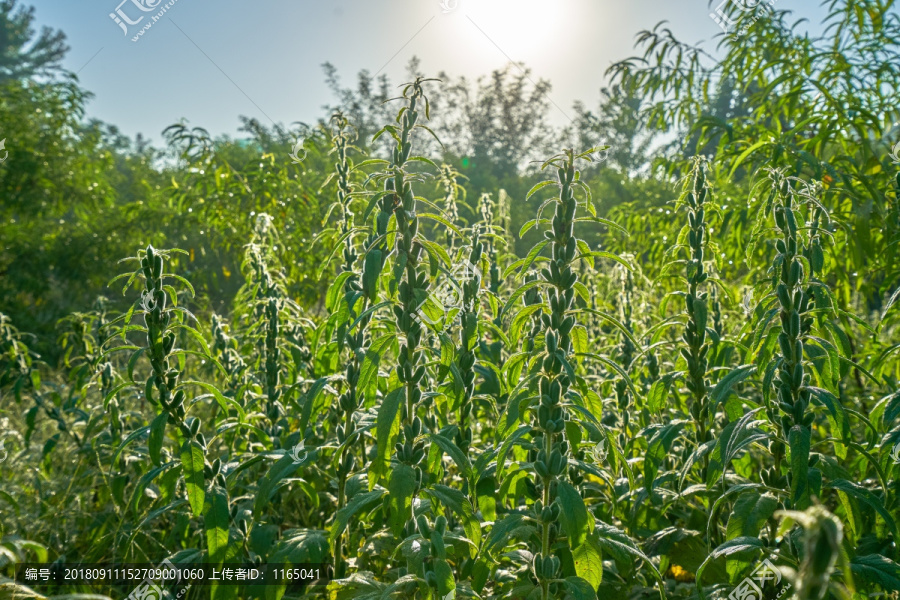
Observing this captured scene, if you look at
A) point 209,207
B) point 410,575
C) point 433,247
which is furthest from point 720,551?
point 209,207

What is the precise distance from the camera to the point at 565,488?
4.62 feet

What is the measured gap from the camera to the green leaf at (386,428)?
1468 mm

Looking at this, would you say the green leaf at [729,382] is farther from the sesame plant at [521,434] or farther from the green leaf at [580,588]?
the green leaf at [580,588]

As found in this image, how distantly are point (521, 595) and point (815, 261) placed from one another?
1.26 m

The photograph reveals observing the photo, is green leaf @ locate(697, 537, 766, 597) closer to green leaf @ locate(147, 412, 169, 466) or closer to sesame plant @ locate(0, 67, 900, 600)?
sesame plant @ locate(0, 67, 900, 600)

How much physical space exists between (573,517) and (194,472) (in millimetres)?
1086

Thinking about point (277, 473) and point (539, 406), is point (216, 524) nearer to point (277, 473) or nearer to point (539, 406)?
point (277, 473)

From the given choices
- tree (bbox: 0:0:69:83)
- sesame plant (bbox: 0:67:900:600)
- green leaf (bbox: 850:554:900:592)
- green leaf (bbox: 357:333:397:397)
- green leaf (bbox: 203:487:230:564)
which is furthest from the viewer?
tree (bbox: 0:0:69:83)

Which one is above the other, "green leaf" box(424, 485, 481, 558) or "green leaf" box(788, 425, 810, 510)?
"green leaf" box(788, 425, 810, 510)

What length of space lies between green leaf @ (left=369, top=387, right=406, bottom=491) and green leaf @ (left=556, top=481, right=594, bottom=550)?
44cm

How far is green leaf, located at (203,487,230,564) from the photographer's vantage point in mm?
1676

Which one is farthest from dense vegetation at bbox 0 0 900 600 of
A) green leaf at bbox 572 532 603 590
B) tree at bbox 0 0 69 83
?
tree at bbox 0 0 69 83

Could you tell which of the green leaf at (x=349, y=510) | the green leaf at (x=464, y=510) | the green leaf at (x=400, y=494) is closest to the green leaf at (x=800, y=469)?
the green leaf at (x=464, y=510)

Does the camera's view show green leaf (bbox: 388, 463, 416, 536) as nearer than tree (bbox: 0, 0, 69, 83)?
Yes
